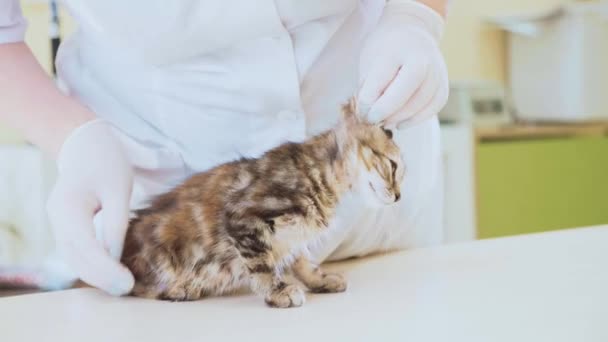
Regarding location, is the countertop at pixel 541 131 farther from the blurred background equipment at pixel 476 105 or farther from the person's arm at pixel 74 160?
the person's arm at pixel 74 160

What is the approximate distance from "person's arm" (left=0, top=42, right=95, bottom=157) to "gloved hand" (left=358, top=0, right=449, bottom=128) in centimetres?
43

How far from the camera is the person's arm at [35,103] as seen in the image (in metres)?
1.10

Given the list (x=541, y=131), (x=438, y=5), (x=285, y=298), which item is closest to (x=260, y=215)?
(x=285, y=298)

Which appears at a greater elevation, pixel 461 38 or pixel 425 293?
pixel 425 293

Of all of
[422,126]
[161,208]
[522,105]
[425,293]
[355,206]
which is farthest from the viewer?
[522,105]

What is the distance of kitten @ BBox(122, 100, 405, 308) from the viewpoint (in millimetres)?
940

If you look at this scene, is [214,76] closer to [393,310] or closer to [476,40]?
[393,310]

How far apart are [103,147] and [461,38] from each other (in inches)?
108

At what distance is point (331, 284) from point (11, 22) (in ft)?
2.05

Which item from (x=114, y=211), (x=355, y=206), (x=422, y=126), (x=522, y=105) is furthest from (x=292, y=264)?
(x=522, y=105)

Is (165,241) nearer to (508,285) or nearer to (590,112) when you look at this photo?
(508,285)

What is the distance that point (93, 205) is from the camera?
105 centimetres

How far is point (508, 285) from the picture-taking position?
93cm

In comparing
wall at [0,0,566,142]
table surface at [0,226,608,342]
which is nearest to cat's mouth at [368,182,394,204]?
table surface at [0,226,608,342]
